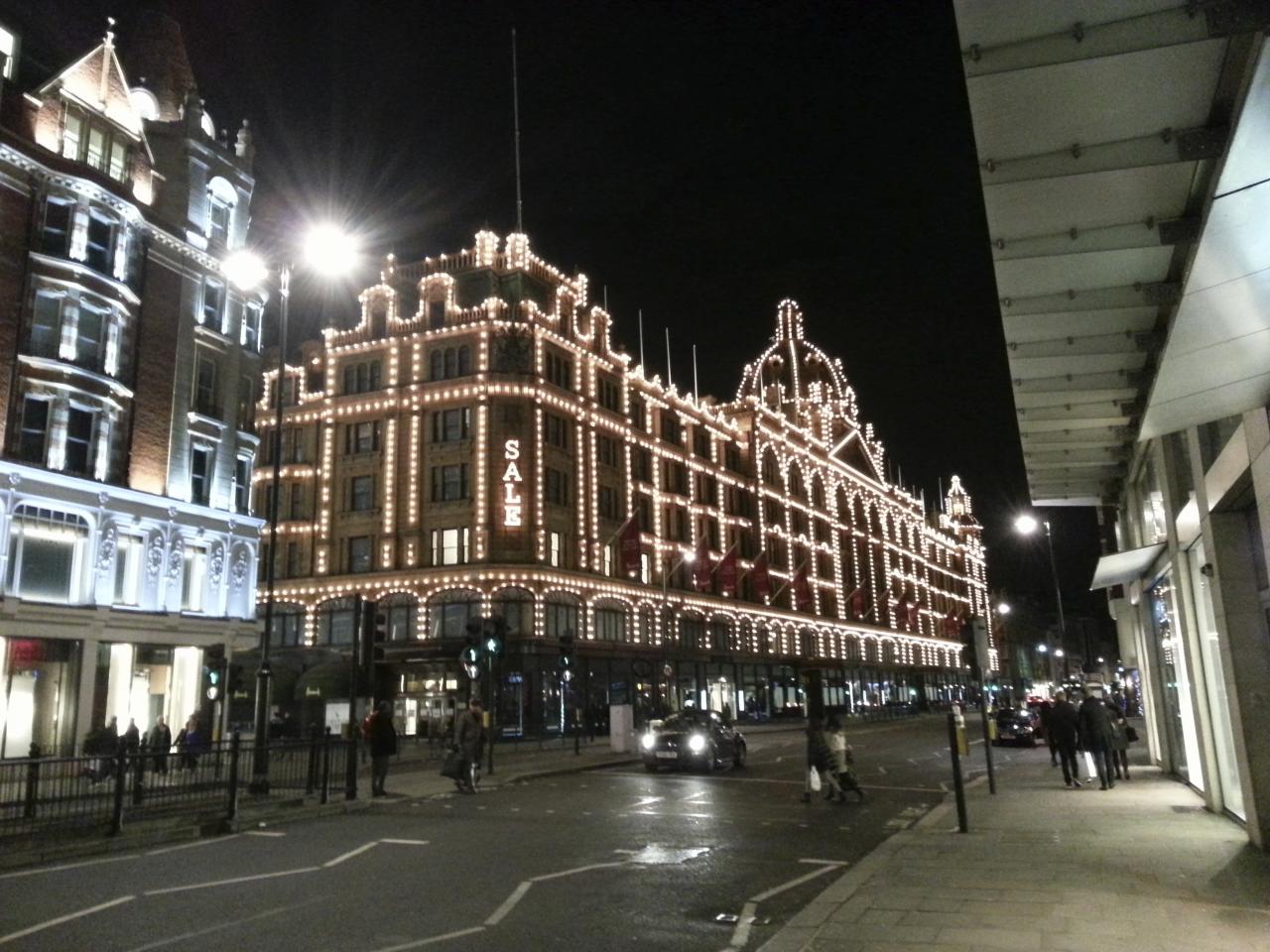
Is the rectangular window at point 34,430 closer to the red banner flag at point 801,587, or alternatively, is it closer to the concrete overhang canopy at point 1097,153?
the concrete overhang canopy at point 1097,153

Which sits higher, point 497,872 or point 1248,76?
point 1248,76

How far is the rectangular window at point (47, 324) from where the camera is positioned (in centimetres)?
3052

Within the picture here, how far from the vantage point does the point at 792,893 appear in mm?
10273

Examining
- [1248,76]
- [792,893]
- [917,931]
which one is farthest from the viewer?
[792,893]

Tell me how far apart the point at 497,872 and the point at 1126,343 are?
31.5 ft

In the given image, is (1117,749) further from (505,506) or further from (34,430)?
(505,506)

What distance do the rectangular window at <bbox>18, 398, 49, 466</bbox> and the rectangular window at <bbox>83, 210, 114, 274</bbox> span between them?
5.14 meters

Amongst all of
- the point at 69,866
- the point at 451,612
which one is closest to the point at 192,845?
the point at 69,866

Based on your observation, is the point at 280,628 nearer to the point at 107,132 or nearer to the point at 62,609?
the point at 62,609

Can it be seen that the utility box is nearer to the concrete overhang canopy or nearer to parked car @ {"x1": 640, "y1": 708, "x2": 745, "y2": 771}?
parked car @ {"x1": 640, "y1": 708, "x2": 745, "y2": 771}

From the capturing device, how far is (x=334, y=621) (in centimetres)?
5069

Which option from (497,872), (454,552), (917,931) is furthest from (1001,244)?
(454,552)

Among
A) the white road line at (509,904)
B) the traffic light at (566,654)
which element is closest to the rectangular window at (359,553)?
the traffic light at (566,654)

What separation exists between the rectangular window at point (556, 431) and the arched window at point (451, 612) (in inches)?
357
